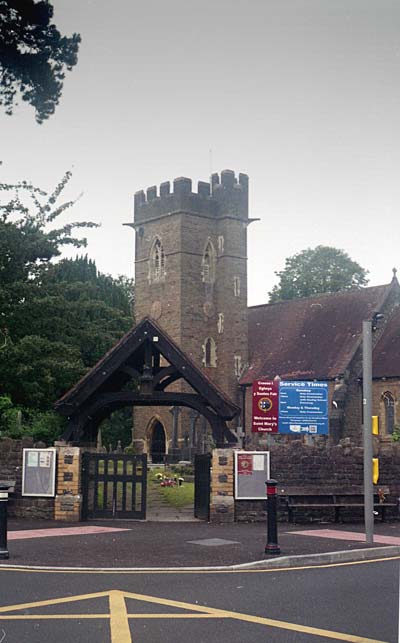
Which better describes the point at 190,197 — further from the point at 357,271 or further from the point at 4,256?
the point at 4,256

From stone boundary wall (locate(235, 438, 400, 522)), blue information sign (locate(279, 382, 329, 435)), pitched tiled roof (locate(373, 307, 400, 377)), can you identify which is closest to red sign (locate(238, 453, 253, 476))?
stone boundary wall (locate(235, 438, 400, 522))

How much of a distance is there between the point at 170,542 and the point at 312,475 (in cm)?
603

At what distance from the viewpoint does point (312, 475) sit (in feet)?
64.9

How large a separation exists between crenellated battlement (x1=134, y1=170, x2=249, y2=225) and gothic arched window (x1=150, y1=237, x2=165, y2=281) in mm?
1860

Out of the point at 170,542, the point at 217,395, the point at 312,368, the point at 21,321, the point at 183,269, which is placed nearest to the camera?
the point at 170,542

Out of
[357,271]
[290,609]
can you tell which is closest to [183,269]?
[357,271]

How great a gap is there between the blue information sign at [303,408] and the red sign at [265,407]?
0.97ft

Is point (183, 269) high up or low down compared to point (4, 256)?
up

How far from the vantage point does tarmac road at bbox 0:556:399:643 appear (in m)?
7.63

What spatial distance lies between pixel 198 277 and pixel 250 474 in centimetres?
3360

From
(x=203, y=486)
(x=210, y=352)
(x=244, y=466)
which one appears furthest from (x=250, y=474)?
(x=210, y=352)

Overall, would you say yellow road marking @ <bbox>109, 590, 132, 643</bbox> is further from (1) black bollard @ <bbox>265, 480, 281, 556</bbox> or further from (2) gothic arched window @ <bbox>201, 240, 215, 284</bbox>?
(2) gothic arched window @ <bbox>201, 240, 215, 284</bbox>

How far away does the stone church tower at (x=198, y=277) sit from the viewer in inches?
2016

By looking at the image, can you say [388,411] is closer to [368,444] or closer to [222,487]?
[222,487]
